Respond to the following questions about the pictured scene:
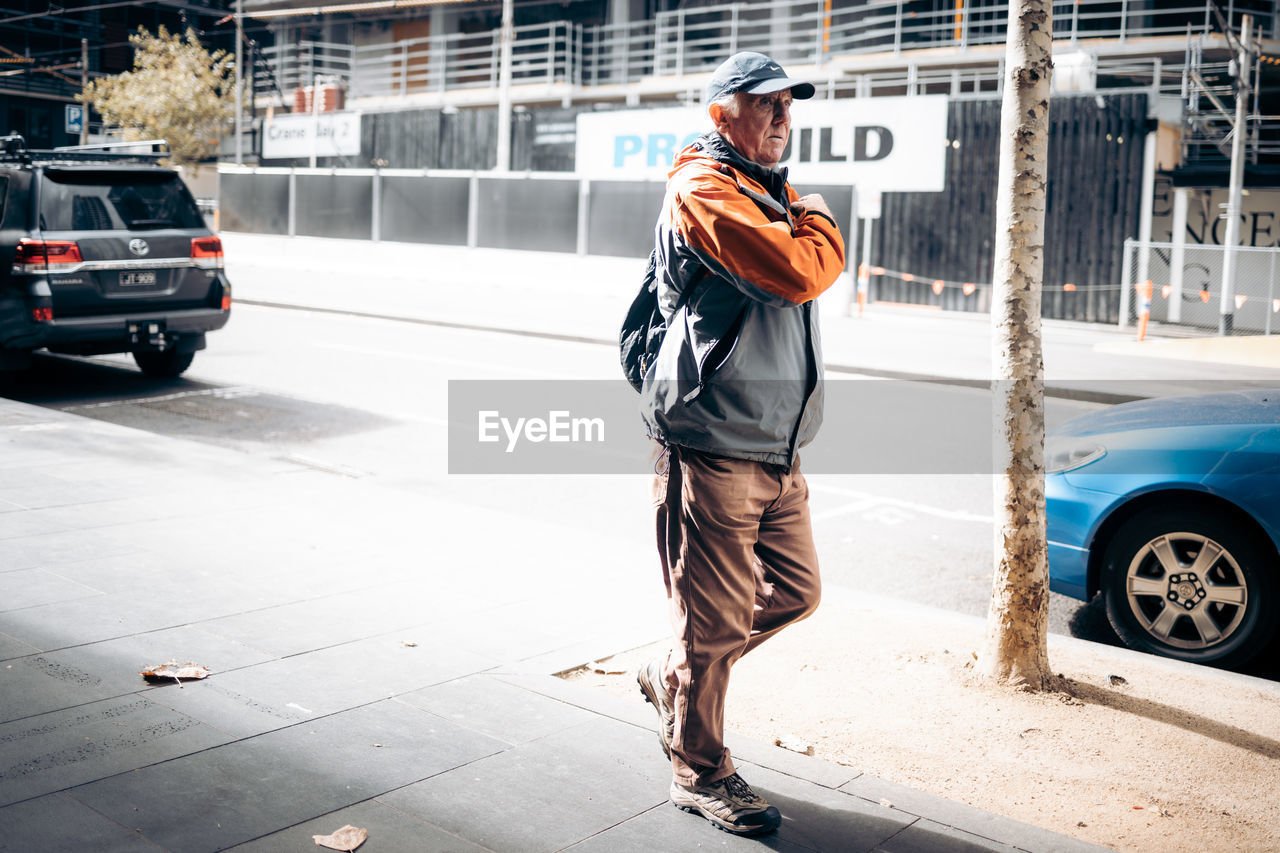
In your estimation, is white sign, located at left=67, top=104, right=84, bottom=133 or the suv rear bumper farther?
white sign, located at left=67, top=104, right=84, bottom=133

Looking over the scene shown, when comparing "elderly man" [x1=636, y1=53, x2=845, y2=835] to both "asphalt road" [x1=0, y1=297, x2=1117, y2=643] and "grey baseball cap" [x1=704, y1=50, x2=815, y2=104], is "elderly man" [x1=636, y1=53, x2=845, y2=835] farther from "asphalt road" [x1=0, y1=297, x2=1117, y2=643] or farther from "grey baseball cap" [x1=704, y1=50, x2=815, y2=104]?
"asphalt road" [x1=0, y1=297, x2=1117, y2=643]

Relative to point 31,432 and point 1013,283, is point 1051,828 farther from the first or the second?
point 31,432

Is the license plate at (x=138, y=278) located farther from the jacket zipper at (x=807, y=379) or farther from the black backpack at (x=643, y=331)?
the jacket zipper at (x=807, y=379)

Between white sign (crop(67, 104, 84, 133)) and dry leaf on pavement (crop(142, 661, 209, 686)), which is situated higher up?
white sign (crop(67, 104, 84, 133))

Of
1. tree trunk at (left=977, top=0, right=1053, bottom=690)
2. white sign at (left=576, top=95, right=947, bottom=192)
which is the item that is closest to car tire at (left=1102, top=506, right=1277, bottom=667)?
tree trunk at (left=977, top=0, right=1053, bottom=690)

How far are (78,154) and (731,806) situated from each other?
1012 centimetres

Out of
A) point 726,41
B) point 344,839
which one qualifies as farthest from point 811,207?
point 726,41

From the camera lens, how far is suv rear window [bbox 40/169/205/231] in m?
10.7

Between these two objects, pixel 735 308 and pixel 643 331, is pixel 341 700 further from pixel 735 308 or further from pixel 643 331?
pixel 735 308

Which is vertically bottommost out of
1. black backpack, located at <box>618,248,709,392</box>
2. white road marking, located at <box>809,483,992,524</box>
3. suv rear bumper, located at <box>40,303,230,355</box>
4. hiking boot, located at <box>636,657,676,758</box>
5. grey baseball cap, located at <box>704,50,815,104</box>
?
white road marking, located at <box>809,483,992,524</box>

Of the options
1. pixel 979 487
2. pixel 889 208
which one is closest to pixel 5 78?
pixel 889 208

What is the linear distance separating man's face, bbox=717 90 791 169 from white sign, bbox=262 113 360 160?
3479cm

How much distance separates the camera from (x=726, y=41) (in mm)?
33031

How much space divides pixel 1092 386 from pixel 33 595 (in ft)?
37.9
